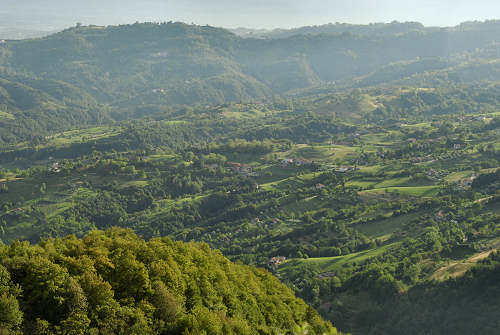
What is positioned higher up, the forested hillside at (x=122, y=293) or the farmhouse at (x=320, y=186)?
the forested hillside at (x=122, y=293)

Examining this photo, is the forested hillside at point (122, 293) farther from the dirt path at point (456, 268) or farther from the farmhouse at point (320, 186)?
the farmhouse at point (320, 186)

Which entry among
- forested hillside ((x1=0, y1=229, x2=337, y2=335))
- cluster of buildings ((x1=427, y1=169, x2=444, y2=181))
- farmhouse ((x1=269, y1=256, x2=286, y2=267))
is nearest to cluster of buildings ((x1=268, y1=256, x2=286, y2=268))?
farmhouse ((x1=269, y1=256, x2=286, y2=267))

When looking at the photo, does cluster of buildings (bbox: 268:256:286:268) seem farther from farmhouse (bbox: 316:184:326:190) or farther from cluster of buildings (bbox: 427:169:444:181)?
cluster of buildings (bbox: 427:169:444:181)

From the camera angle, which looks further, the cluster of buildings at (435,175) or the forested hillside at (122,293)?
the cluster of buildings at (435,175)

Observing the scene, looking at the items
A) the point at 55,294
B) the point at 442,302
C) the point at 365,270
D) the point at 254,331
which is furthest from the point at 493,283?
the point at 55,294

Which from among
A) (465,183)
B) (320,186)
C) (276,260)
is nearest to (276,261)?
(276,260)

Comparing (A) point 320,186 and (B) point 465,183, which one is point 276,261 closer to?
(A) point 320,186

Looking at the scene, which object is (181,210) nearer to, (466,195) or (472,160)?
(466,195)

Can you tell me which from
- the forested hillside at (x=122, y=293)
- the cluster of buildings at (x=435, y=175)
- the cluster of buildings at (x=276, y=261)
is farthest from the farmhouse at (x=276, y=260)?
the cluster of buildings at (x=435, y=175)

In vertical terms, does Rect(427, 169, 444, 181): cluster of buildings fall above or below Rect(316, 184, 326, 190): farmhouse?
above
